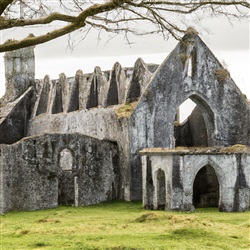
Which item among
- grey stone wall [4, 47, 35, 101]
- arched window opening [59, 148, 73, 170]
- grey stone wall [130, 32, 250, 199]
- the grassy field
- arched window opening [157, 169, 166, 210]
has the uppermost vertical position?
grey stone wall [4, 47, 35, 101]

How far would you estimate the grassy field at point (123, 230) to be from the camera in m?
18.1

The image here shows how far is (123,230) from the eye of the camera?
20.7 meters

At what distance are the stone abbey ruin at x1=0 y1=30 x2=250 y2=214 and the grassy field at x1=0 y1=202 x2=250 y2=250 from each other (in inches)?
52.9

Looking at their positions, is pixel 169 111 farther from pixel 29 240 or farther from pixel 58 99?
pixel 29 240

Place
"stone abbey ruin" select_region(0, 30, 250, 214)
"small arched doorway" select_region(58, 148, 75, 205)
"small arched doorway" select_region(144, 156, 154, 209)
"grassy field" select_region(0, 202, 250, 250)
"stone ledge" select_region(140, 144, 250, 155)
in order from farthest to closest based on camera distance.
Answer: "small arched doorway" select_region(58, 148, 75, 205), "small arched doorway" select_region(144, 156, 154, 209), "stone abbey ruin" select_region(0, 30, 250, 214), "stone ledge" select_region(140, 144, 250, 155), "grassy field" select_region(0, 202, 250, 250)

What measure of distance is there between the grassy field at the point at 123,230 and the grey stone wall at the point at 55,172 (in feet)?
4.32

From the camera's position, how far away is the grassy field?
18078 mm

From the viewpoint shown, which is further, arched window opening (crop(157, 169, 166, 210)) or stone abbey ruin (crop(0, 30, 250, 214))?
arched window opening (crop(157, 169, 166, 210))

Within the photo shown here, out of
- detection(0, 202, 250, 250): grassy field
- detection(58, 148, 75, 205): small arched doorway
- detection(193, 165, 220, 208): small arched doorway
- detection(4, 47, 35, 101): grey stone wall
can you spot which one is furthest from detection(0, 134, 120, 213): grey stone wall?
detection(4, 47, 35, 101): grey stone wall

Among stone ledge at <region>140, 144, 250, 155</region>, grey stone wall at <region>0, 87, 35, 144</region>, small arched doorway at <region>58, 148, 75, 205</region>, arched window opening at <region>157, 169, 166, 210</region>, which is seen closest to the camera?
stone ledge at <region>140, 144, 250, 155</region>

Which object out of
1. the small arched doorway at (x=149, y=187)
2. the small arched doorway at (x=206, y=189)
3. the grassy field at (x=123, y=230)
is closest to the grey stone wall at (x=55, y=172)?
the grassy field at (x=123, y=230)

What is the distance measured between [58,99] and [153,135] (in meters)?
11.0

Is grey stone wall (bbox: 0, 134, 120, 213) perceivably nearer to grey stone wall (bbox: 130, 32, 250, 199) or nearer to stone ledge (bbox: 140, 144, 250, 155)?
grey stone wall (bbox: 130, 32, 250, 199)

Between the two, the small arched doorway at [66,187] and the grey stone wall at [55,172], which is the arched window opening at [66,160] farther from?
the small arched doorway at [66,187]
